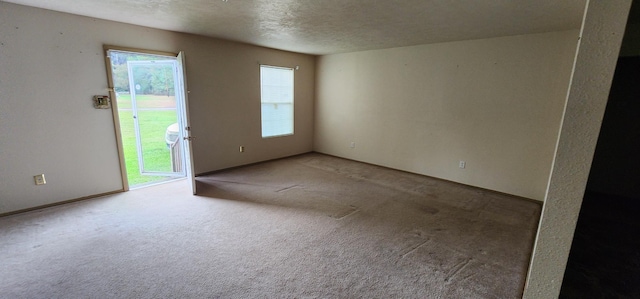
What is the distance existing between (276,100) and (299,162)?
1.42m

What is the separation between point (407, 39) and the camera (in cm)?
405

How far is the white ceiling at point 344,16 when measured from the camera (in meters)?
2.53

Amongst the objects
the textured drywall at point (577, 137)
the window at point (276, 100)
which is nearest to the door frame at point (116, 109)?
the window at point (276, 100)

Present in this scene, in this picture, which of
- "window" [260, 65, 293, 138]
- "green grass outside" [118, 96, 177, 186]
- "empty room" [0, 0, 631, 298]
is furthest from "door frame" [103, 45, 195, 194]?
"window" [260, 65, 293, 138]

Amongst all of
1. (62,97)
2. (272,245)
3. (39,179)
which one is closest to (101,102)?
(62,97)

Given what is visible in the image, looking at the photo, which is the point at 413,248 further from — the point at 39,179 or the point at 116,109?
the point at 39,179

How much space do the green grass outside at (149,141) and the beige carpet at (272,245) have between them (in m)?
1.71

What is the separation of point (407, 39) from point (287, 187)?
9.59 ft

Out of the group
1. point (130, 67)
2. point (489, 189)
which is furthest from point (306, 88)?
point (489, 189)

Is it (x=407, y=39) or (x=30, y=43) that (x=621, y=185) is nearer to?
(x=407, y=39)

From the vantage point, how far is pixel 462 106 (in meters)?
4.22

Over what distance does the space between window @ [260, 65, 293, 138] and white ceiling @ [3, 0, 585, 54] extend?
1405mm

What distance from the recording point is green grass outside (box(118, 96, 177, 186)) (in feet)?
17.5

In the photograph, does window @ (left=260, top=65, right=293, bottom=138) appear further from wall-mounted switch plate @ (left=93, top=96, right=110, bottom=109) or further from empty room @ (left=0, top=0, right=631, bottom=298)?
wall-mounted switch plate @ (left=93, top=96, right=110, bottom=109)
